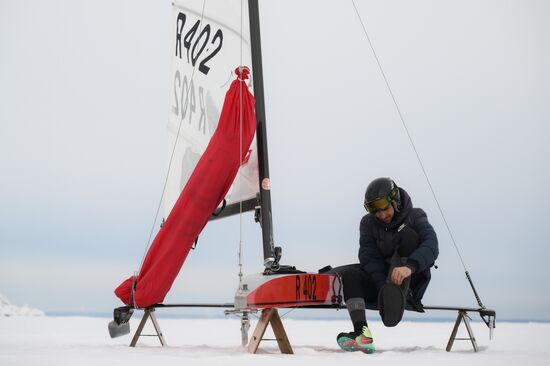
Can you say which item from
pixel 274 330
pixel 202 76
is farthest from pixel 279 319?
pixel 202 76

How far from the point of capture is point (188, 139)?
A: 5234mm

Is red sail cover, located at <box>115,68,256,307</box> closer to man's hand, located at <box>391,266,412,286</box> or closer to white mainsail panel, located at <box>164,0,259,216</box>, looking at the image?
white mainsail panel, located at <box>164,0,259,216</box>

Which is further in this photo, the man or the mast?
the mast

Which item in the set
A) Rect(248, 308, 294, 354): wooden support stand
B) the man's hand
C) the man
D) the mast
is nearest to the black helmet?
the man

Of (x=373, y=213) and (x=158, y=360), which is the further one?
(x=373, y=213)

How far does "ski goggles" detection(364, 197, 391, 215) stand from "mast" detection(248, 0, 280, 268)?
57 centimetres

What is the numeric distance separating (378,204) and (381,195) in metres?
0.06

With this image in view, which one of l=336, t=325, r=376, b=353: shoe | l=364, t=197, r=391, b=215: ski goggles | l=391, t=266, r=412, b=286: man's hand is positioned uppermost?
l=364, t=197, r=391, b=215: ski goggles

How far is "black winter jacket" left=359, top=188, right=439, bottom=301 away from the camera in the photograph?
381 cm

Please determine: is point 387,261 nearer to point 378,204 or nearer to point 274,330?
point 378,204

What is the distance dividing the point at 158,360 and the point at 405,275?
1321 millimetres

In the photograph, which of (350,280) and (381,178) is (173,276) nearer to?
(350,280)

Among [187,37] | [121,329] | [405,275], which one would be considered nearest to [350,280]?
[405,275]

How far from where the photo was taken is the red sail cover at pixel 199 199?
13.7 feet
